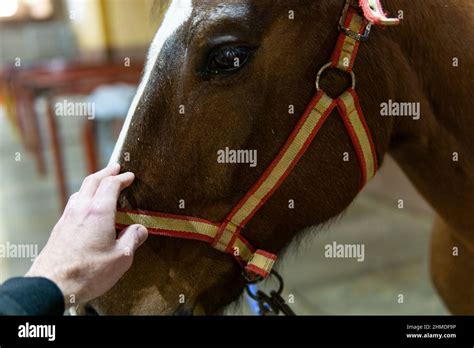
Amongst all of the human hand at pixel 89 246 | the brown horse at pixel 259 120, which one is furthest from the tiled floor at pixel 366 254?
the human hand at pixel 89 246

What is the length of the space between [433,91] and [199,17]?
1.51ft

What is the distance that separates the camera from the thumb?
86 cm

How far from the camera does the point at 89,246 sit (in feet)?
2.67

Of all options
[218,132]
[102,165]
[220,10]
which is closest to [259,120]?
[218,132]

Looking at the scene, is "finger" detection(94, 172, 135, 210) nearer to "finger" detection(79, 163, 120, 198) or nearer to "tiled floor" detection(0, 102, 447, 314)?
"finger" detection(79, 163, 120, 198)

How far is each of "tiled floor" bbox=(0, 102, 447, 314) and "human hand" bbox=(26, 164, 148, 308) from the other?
1138 mm

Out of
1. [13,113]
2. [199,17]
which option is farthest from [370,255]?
[13,113]

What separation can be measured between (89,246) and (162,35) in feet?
1.25

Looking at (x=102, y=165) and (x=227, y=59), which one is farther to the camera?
(x=102, y=165)

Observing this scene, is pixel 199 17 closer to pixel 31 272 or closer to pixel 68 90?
pixel 31 272

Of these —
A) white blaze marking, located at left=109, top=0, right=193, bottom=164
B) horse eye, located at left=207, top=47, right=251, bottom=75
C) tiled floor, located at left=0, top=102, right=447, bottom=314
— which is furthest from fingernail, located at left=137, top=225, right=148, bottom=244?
tiled floor, located at left=0, top=102, right=447, bottom=314

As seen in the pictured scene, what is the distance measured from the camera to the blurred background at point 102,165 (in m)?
2.46

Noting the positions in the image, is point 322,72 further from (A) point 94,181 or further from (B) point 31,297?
(B) point 31,297

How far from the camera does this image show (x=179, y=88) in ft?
2.95
